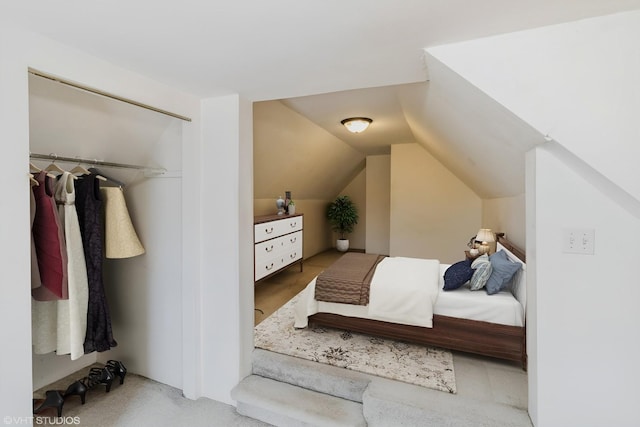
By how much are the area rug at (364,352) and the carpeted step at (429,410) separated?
146mm

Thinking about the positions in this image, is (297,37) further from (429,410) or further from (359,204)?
(359,204)

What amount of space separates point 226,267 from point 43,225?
38.8 inches

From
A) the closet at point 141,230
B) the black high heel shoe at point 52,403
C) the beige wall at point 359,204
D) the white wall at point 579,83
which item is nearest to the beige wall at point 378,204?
the beige wall at point 359,204

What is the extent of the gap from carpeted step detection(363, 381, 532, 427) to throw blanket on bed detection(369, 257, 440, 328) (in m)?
0.57

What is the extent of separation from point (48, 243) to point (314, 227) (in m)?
5.20

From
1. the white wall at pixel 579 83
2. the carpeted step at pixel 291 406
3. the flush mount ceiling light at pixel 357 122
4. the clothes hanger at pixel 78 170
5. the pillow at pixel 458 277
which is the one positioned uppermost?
the flush mount ceiling light at pixel 357 122

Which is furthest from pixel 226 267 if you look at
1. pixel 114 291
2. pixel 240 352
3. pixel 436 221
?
pixel 436 221

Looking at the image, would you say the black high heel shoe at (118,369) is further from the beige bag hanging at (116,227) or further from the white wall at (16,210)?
the white wall at (16,210)

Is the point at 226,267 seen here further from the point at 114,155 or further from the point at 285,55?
the point at 285,55

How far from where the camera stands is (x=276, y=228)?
3805 millimetres

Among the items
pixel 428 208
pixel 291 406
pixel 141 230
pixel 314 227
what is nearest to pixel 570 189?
pixel 291 406

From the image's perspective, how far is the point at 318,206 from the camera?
6758 mm

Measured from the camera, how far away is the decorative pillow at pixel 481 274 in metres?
2.25

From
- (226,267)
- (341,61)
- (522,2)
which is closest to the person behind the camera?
(522,2)
